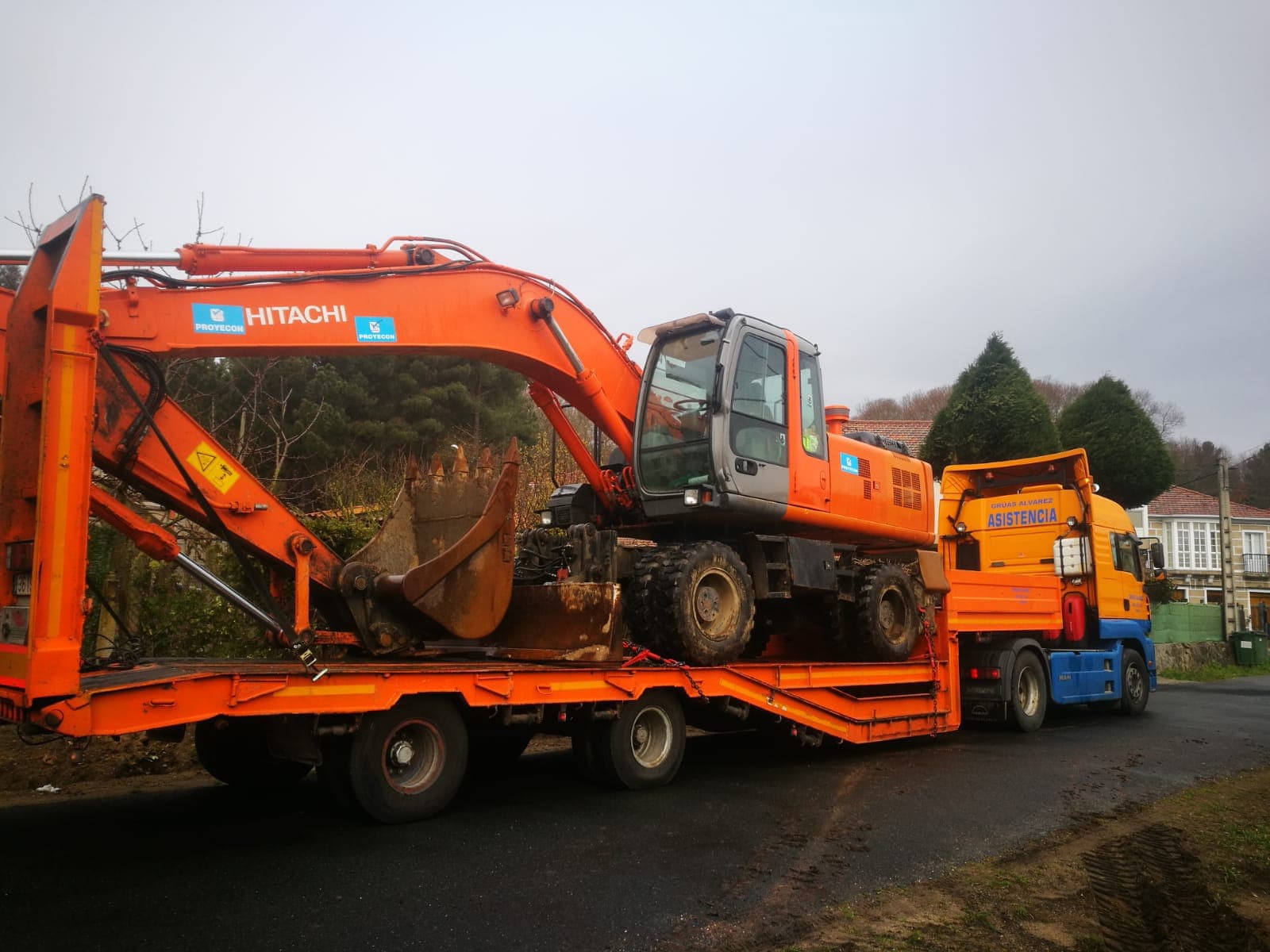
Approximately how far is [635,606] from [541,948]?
370 cm

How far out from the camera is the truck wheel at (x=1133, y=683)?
45.7 ft

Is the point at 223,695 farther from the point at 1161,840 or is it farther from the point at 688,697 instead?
the point at 1161,840

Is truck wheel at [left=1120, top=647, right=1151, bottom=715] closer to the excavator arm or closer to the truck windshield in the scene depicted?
the truck windshield

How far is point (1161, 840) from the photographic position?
6.32 metres

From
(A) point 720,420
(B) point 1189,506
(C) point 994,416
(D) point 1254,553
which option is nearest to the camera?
(A) point 720,420

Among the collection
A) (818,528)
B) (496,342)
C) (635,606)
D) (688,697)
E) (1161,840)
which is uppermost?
(496,342)

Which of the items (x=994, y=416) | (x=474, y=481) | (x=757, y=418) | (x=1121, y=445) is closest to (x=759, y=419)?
(x=757, y=418)

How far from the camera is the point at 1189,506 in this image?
2202 inches

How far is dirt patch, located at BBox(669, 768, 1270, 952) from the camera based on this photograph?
14.2 feet

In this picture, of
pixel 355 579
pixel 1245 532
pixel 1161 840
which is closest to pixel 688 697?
pixel 355 579

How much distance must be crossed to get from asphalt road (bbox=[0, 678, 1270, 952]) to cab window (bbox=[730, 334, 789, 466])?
278cm

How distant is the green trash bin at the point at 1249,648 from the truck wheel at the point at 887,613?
23.1 m

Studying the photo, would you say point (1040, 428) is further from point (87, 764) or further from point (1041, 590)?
point (87, 764)

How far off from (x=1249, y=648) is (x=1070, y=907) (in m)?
28.0
